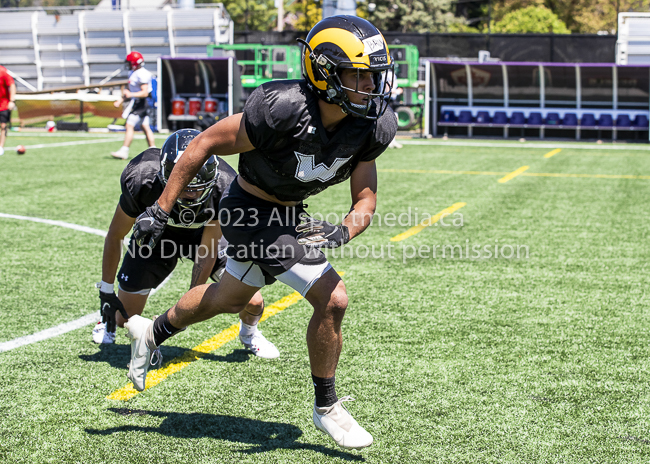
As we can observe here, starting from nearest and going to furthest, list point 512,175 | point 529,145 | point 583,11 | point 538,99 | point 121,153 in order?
point 512,175, point 121,153, point 529,145, point 538,99, point 583,11

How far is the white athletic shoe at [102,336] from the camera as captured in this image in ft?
14.7

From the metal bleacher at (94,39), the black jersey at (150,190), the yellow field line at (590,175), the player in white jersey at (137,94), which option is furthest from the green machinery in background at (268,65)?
the black jersey at (150,190)

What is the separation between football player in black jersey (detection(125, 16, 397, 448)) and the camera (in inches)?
123

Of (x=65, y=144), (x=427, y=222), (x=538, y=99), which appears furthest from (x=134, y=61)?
(x=538, y=99)

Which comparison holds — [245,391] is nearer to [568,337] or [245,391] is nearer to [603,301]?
[568,337]

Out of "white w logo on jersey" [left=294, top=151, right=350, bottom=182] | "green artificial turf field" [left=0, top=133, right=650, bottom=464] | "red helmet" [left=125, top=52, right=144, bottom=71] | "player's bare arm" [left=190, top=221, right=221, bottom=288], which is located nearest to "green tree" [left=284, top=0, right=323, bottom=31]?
"red helmet" [left=125, top=52, right=144, bottom=71]

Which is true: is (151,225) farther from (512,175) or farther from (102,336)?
(512,175)

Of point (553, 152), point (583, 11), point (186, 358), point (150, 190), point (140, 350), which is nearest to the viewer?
point (140, 350)

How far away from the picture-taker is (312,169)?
3271 millimetres

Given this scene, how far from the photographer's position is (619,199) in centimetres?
1041

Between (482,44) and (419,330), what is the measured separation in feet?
95.7

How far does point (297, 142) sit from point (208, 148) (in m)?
0.40

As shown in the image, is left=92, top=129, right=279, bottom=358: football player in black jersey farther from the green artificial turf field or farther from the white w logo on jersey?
the white w logo on jersey

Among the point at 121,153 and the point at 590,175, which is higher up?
the point at 121,153
